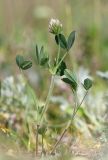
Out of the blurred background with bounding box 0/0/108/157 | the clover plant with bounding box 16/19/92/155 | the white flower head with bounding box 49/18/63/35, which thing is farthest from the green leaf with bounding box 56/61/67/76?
the blurred background with bounding box 0/0/108/157

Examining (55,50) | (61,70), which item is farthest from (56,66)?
(55,50)

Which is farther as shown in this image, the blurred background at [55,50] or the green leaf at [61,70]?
the blurred background at [55,50]

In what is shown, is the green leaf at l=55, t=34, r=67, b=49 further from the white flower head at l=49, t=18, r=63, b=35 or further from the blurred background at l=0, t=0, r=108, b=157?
the blurred background at l=0, t=0, r=108, b=157

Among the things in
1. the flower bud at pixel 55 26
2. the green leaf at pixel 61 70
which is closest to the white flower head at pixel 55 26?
the flower bud at pixel 55 26

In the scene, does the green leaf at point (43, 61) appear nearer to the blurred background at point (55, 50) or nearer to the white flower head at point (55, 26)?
the white flower head at point (55, 26)

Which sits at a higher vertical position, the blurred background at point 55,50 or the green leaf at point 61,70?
the green leaf at point 61,70

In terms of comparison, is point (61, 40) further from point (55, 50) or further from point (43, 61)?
point (55, 50)

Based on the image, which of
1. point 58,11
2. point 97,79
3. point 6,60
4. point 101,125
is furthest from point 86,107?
point 58,11

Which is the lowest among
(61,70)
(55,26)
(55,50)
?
(55,50)

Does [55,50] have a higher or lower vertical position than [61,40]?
lower
